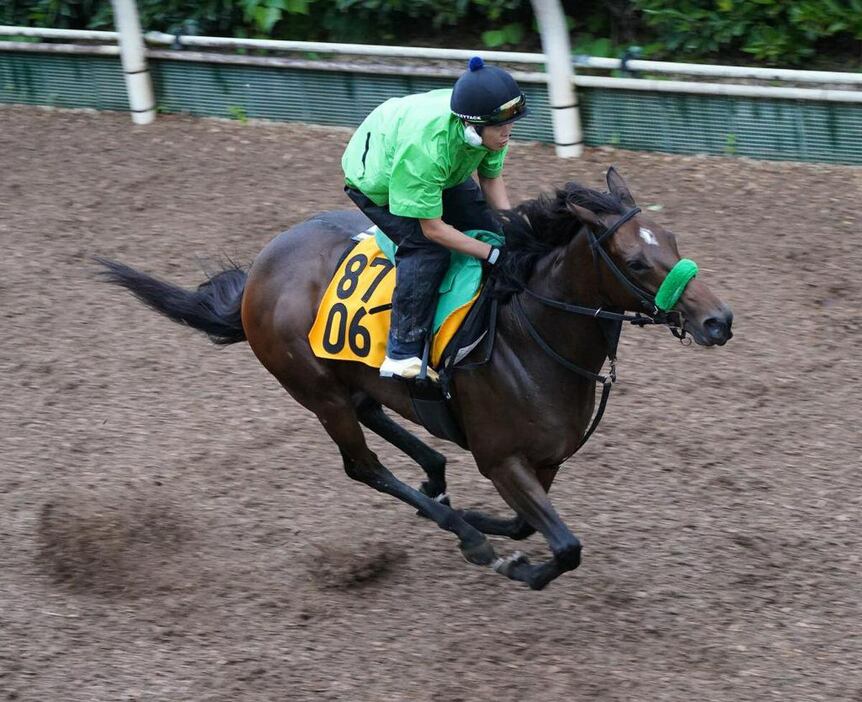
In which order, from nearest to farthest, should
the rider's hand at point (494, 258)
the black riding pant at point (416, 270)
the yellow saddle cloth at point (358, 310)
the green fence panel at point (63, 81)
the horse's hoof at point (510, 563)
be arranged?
1. the rider's hand at point (494, 258)
2. the black riding pant at point (416, 270)
3. the horse's hoof at point (510, 563)
4. the yellow saddle cloth at point (358, 310)
5. the green fence panel at point (63, 81)

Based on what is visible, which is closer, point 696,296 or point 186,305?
point 696,296

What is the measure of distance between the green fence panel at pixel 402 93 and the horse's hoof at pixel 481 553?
4826 millimetres

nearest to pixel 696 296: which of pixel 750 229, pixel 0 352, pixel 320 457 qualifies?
pixel 320 457

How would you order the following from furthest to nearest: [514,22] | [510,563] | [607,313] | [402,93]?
1. [514,22]
2. [402,93]
3. [510,563]
4. [607,313]

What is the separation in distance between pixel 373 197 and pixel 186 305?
1.47 m

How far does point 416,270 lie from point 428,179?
41 cm

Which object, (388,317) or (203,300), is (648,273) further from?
(203,300)

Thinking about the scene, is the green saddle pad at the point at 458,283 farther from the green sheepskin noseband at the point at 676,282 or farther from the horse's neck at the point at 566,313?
the green sheepskin noseband at the point at 676,282

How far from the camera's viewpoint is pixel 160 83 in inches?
442

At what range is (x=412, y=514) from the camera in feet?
20.1

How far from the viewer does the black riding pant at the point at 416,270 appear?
504cm

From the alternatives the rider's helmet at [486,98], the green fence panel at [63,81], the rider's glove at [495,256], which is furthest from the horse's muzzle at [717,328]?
the green fence panel at [63,81]

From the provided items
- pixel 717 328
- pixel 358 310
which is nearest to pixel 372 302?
pixel 358 310

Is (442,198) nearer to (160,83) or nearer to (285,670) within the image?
(285,670)
